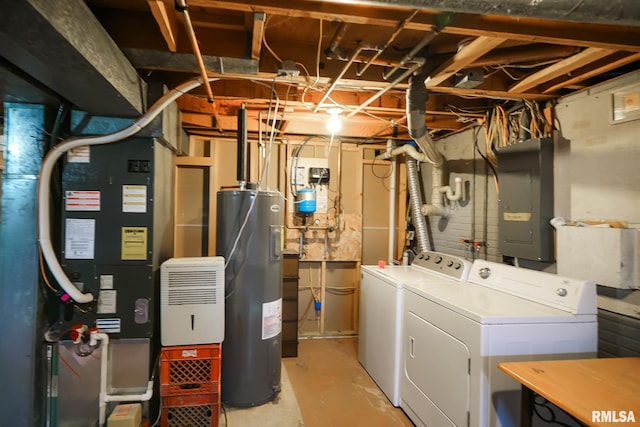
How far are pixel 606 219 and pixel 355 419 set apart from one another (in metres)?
2.13

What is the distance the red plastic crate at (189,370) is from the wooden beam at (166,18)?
1.84 meters

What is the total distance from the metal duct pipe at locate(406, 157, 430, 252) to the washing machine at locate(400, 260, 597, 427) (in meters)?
1.16

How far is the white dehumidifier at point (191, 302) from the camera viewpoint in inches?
82.4

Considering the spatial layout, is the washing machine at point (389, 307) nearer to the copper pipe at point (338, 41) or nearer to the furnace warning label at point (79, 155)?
the copper pipe at point (338, 41)

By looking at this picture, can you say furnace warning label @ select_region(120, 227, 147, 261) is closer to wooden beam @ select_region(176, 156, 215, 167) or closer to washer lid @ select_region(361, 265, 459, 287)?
wooden beam @ select_region(176, 156, 215, 167)

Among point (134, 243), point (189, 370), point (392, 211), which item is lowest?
point (189, 370)

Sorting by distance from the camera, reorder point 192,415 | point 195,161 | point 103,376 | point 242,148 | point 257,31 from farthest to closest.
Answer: point 195,161 < point 242,148 < point 192,415 < point 103,376 < point 257,31

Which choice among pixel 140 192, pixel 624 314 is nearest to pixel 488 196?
pixel 624 314

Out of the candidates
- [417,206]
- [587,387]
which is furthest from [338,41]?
[417,206]

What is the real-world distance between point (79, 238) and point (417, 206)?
2949mm

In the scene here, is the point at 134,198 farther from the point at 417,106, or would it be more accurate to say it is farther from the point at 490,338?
the point at 490,338

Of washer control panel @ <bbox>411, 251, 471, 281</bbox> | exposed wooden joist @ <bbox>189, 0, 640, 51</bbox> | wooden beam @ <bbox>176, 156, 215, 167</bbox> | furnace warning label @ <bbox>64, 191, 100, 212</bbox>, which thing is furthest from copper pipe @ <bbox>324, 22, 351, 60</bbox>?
wooden beam @ <bbox>176, 156, 215, 167</bbox>

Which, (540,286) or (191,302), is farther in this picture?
(191,302)

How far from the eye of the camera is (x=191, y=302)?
2.12m
